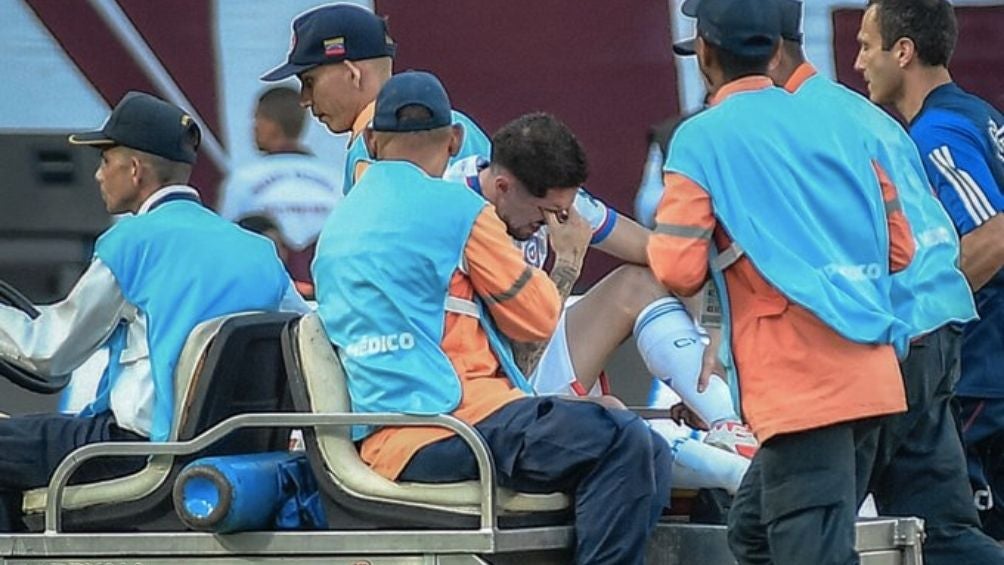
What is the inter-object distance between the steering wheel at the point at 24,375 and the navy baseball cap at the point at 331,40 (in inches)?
37.5

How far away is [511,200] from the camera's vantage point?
5102 mm

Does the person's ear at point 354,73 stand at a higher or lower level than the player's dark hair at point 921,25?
higher

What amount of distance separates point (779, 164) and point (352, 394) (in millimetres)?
1061

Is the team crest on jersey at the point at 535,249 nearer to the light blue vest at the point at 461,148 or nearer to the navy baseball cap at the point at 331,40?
the light blue vest at the point at 461,148

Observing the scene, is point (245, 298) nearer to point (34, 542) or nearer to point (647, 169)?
point (34, 542)

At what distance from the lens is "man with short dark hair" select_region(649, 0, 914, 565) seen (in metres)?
4.57

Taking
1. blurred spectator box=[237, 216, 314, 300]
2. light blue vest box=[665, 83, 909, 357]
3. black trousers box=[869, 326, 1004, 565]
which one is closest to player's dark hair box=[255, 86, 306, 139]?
blurred spectator box=[237, 216, 314, 300]

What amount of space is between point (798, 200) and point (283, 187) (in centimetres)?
271

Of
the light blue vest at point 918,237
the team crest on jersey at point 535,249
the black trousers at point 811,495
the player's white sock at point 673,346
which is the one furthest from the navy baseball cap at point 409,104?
the player's white sock at point 673,346

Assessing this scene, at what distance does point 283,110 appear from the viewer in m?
7.02

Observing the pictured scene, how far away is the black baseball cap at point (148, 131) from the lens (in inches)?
212

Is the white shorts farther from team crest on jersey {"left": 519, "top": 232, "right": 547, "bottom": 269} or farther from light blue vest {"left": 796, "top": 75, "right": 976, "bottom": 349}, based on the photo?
light blue vest {"left": 796, "top": 75, "right": 976, "bottom": 349}

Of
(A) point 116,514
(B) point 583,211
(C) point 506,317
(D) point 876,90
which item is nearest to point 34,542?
(A) point 116,514

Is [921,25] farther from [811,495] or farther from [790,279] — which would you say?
[811,495]
